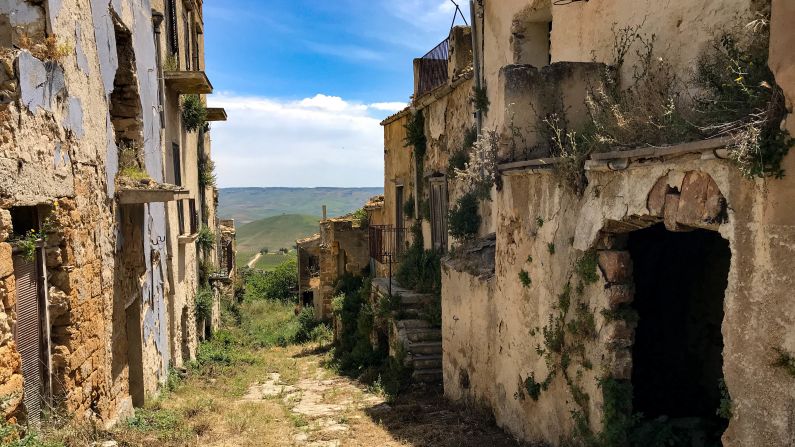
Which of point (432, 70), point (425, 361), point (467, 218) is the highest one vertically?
point (432, 70)

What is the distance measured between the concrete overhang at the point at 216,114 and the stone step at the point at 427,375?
9937 mm

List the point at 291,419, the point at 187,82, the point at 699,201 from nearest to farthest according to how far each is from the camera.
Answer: the point at 699,201 < the point at 291,419 < the point at 187,82

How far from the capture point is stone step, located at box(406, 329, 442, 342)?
11164mm

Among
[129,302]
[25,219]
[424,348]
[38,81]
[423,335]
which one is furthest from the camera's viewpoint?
[423,335]

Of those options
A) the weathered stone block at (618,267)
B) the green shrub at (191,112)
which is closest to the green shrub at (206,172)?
the green shrub at (191,112)

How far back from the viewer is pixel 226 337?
16.5 metres

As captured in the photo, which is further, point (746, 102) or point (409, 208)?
point (409, 208)

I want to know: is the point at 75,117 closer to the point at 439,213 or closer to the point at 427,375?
the point at 427,375

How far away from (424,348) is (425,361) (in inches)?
12.0

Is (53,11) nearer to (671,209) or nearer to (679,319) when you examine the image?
(671,209)

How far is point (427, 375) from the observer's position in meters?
10.5

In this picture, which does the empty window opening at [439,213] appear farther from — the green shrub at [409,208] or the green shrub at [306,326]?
the green shrub at [306,326]

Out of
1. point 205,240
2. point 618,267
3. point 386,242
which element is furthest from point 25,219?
point 386,242

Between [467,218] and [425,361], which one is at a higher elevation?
[467,218]
